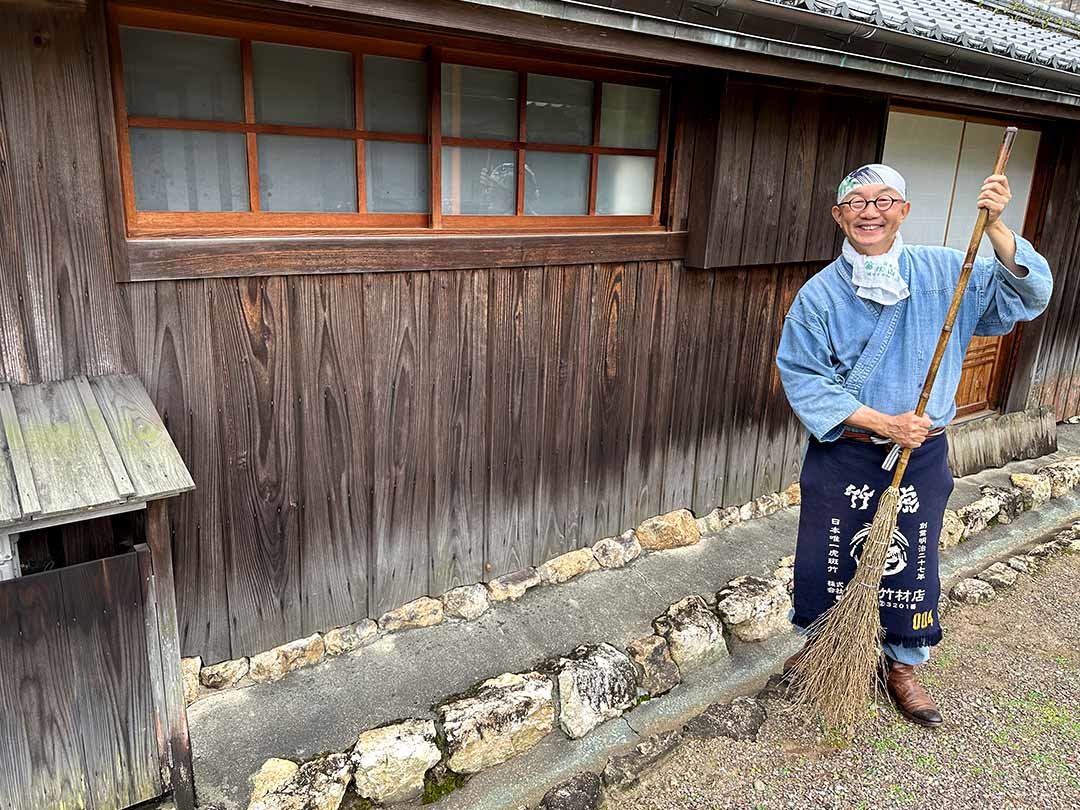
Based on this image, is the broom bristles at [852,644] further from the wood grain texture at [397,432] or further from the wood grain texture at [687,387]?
the wood grain texture at [397,432]

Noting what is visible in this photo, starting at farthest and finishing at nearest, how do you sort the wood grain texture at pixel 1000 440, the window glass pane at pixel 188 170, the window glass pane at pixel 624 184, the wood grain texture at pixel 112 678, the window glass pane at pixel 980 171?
the wood grain texture at pixel 1000 440 < the window glass pane at pixel 980 171 < the window glass pane at pixel 624 184 < the window glass pane at pixel 188 170 < the wood grain texture at pixel 112 678

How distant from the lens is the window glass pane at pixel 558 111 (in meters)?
3.57

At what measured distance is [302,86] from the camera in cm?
294

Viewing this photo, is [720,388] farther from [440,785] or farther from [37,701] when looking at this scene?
[37,701]

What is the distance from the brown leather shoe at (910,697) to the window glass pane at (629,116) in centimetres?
302

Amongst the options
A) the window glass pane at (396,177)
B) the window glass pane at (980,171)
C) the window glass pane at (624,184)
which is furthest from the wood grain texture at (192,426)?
the window glass pane at (980,171)

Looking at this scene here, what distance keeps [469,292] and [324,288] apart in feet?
2.37

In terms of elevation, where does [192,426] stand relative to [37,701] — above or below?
above

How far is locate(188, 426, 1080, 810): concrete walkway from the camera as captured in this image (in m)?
2.98

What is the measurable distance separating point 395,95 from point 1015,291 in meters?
2.71

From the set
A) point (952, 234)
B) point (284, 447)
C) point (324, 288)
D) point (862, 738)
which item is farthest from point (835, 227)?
point (284, 447)

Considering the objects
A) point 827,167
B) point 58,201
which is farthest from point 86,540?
point 827,167

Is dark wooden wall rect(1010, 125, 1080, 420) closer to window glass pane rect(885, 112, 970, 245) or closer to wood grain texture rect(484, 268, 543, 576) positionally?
window glass pane rect(885, 112, 970, 245)

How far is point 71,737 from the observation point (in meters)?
2.37
